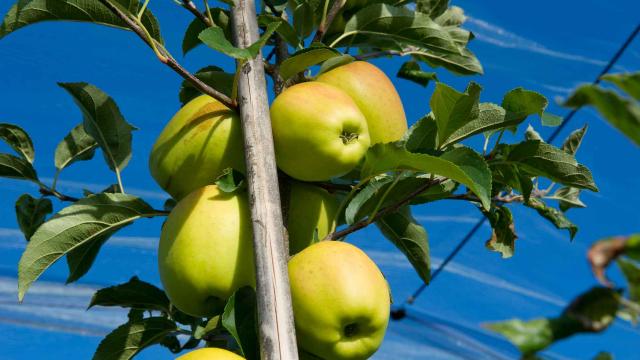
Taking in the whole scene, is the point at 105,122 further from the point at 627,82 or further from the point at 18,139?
the point at 627,82

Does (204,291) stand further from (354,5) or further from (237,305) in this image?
(354,5)

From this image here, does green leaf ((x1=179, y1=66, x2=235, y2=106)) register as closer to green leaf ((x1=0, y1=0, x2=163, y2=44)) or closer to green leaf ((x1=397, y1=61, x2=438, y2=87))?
green leaf ((x1=0, y1=0, x2=163, y2=44))

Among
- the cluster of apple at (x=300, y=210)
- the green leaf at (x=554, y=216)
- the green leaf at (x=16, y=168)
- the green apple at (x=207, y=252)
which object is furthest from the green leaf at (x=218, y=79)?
the green leaf at (x=554, y=216)

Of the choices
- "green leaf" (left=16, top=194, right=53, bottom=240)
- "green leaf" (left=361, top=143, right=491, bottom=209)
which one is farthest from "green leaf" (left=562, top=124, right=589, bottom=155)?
"green leaf" (left=16, top=194, right=53, bottom=240)

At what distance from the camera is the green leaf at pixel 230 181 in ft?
1.86

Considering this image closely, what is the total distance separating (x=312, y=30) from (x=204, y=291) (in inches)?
12.7

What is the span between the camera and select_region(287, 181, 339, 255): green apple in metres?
0.62

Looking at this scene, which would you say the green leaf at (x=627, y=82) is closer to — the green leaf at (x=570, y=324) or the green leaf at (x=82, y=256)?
the green leaf at (x=570, y=324)

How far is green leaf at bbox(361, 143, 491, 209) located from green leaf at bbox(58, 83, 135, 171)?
29cm

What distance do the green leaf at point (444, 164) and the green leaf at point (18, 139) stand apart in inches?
18.9

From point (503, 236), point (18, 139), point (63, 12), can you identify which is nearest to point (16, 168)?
point (18, 139)

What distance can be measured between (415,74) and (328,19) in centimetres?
19

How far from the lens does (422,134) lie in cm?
60

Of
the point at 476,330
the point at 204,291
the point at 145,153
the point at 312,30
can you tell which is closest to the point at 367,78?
the point at 312,30
